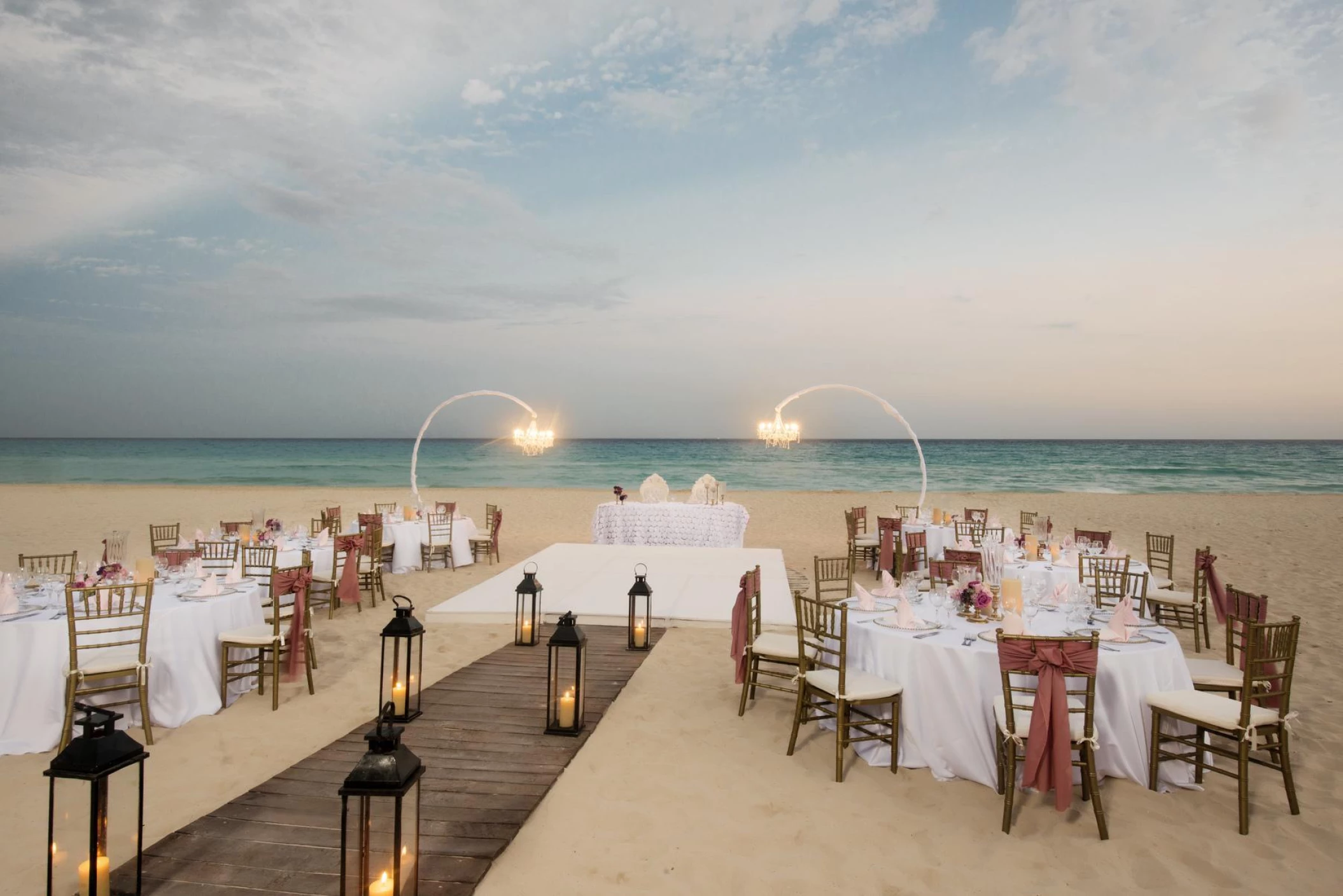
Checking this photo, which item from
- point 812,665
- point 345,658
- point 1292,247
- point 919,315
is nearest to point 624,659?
point 812,665

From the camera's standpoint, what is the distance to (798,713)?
15.9 ft

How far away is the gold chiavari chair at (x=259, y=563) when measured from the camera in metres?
7.51

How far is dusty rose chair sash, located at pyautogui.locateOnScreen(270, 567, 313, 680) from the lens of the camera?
6.18 meters

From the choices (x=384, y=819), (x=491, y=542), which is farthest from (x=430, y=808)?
(x=491, y=542)

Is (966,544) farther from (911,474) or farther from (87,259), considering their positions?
(87,259)

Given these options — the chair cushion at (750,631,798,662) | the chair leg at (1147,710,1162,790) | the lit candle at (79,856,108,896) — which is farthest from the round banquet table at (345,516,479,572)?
the chair leg at (1147,710,1162,790)

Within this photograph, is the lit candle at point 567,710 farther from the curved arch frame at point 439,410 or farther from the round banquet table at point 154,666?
the curved arch frame at point 439,410

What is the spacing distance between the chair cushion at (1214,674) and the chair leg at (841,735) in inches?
97.4

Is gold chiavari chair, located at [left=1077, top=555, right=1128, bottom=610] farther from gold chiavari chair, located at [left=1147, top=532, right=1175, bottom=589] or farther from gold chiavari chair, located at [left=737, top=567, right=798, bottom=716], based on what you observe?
gold chiavari chair, located at [left=737, top=567, right=798, bottom=716]

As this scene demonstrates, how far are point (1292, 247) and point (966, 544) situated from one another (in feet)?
53.8

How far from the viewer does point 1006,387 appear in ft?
154

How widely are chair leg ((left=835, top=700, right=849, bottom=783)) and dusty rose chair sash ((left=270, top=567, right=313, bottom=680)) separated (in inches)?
195

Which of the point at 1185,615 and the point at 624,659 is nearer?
the point at 624,659

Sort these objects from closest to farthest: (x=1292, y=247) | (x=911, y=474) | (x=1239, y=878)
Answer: (x=1239, y=878), (x=1292, y=247), (x=911, y=474)
